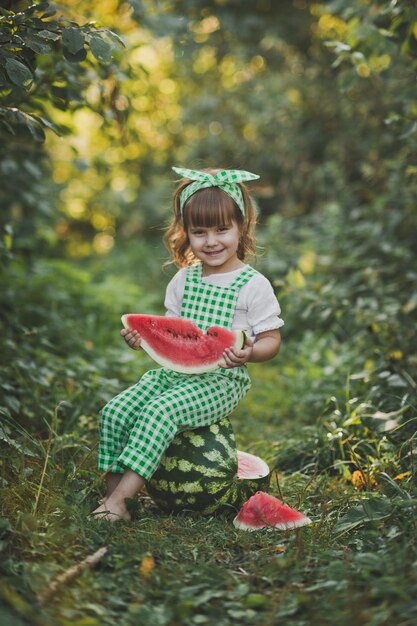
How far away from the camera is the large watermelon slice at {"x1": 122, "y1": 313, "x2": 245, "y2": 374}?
3176 millimetres

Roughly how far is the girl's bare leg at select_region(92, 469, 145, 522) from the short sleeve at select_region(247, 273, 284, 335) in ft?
2.84

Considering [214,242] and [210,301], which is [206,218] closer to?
[214,242]

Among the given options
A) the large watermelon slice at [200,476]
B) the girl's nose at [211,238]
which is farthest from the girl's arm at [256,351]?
the girl's nose at [211,238]

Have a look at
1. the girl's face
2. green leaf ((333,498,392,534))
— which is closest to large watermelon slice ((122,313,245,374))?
the girl's face

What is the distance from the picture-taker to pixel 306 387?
5.20 meters

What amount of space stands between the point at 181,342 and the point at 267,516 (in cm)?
86

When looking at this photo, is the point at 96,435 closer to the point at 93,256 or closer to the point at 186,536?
the point at 186,536

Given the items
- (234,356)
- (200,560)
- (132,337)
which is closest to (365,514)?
(200,560)

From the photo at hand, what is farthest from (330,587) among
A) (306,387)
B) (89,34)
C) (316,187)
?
(316,187)

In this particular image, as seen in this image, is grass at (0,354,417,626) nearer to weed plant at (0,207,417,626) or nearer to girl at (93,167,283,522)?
weed plant at (0,207,417,626)

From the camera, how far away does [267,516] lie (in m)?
3.05

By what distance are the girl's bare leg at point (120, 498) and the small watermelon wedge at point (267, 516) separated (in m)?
0.46

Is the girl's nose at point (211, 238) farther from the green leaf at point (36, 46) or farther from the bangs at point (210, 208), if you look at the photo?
the green leaf at point (36, 46)

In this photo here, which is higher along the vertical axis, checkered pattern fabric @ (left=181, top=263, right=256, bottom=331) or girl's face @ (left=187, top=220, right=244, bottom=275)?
girl's face @ (left=187, top=220, right=244, bottom=275)
